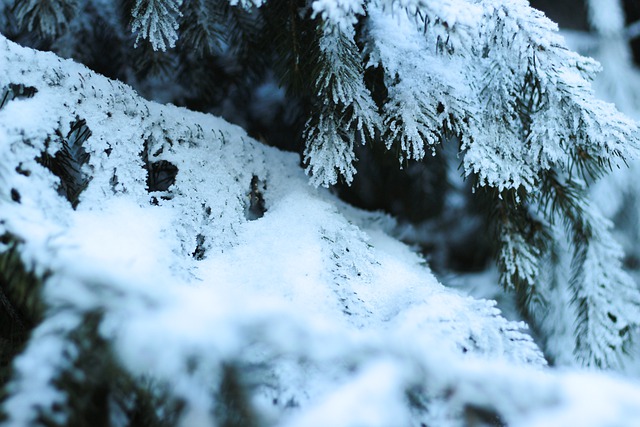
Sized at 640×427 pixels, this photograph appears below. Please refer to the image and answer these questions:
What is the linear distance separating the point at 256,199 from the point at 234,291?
346mm

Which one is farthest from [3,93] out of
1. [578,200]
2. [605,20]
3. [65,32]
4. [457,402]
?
[605,20]

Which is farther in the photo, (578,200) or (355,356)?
(578,200)

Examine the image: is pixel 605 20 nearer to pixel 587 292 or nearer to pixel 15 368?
pixel 587 292

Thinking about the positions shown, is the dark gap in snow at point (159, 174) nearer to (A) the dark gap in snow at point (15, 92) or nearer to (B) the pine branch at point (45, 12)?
(A) the dark gap in snow at point (15, 92)

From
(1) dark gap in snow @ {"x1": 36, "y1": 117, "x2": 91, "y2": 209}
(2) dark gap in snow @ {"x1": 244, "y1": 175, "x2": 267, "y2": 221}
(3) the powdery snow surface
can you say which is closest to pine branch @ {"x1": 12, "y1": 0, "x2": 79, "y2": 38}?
(3) the powdery snow surface

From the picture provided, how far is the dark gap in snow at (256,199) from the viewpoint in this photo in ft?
3.76

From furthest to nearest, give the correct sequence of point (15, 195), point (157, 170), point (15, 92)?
point (157, 170) < point (15, 92) < point (15, 195)

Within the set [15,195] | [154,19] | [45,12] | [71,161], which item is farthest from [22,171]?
[45,12]

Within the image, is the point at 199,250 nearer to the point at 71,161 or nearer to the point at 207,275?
the point at 207,275

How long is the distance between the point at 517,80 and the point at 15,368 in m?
1.05

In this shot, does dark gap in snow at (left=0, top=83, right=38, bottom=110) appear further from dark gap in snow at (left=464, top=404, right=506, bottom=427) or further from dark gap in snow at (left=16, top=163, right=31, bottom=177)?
dark gap in snow at (left=464, top=404, right=506, bottom=427)

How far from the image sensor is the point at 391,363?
1.79 feet

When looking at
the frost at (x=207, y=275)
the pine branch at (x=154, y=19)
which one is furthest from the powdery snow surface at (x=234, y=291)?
the pine branch at (x=154, y=19)

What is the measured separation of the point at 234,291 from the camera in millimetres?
854
